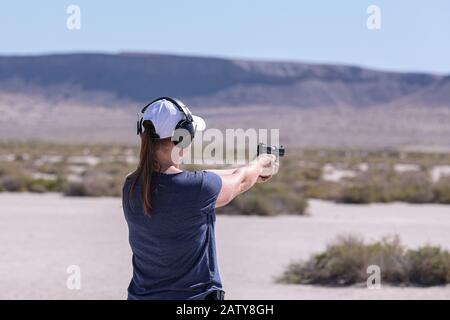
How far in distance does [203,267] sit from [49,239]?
12.1 m

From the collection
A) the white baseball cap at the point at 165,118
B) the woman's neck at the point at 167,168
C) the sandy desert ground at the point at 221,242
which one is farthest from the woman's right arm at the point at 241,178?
the sandy desert ground at the point at 221,242

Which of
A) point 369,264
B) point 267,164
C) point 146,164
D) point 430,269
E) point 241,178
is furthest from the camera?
point 369,264

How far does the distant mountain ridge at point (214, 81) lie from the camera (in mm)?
135250

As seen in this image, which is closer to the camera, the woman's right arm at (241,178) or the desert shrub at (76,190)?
the woman's right arm at (241,178)

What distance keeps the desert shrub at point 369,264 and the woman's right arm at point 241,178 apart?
25.1 feet

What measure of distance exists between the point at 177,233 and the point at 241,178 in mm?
407

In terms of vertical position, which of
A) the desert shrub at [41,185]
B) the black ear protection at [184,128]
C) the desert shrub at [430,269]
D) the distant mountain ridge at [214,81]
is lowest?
the desert shrub at [430,269]

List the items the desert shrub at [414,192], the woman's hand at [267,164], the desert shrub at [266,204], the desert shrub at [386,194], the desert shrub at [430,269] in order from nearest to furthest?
the woman's hand at [267,164], the desert shrub at [430,269], the desert shrub at [266,204], the desert shrub at [386,194], the desert shrub at [414,192]

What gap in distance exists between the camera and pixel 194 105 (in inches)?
5182

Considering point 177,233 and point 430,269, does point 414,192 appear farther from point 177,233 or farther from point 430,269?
point 177,233

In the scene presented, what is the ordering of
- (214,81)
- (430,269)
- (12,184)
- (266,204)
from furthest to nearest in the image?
(214,81), (12,184), (266,204), (430,269)

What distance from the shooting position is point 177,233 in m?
3.85

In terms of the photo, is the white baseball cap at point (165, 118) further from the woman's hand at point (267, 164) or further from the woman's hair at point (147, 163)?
the woman's hand at point (267, 164)

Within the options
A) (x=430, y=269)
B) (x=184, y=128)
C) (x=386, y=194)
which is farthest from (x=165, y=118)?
(x=386, y=194)
